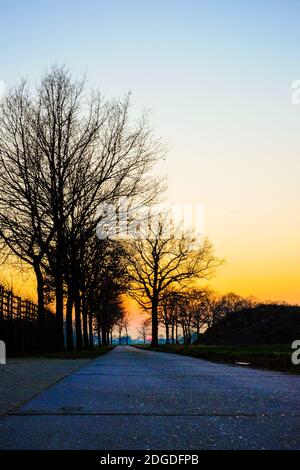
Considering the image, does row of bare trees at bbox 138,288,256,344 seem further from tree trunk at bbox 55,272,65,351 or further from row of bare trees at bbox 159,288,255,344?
tree trunk at bbox 55,272,65,351

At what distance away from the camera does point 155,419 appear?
15.5ft

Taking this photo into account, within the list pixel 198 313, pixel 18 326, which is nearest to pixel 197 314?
pixel 198 313

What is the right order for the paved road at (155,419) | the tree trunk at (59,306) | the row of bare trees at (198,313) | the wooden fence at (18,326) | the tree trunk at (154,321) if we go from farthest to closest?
1. the row of bare trees at (198,313)
2. the tree trunk at (154,321)
3. the tree trunk at (59,306)
4. the wooden fence at (18,326)
5. the paved road at (155,419)

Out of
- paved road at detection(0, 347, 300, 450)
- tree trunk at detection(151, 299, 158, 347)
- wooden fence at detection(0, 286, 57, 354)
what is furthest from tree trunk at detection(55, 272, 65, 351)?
tree trunk at detection(151, 299, 158, 347)

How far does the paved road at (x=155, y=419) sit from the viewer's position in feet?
Result: 12.1

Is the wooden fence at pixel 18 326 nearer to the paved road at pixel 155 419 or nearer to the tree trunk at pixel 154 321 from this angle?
the paved road at pixel 155 419

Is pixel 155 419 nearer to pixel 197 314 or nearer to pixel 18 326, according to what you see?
pixel 18 326

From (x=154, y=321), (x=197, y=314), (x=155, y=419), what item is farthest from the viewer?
(x=197, y=314)

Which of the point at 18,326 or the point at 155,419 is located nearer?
the point at 155,419

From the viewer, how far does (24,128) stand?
83.0ft

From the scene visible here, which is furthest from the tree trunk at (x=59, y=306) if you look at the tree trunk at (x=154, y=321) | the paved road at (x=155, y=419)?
the tree trunk at (x=154, y=321)
